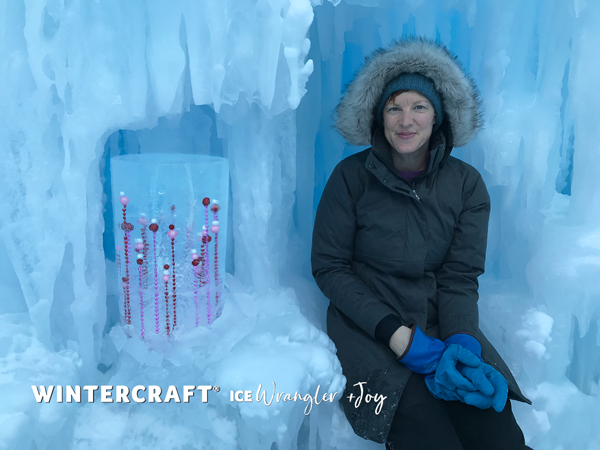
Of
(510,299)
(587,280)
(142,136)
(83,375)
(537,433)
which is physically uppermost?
(142,136)

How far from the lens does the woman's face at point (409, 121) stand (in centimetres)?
146

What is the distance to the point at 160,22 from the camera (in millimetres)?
1420

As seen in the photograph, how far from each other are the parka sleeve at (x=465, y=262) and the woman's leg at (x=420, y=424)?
234mm

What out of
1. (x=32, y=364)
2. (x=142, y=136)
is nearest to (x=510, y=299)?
(x=142, y=136)

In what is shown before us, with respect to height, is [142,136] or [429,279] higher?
[142,136]

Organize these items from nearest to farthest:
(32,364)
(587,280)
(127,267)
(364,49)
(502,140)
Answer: (32,364) < (127,267) < (587,280) < (502,140) < (364,49)

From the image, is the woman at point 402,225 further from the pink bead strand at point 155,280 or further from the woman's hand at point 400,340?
the pink bead strand at point 155,280

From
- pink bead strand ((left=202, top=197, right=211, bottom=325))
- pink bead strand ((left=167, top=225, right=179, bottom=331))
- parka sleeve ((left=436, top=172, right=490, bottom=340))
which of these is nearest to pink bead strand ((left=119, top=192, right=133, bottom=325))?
pink bead strand ((left=167, top=225, right=179, bottom=331))

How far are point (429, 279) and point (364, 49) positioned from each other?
101cm

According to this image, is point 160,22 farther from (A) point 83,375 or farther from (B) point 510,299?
(B) point 510,299

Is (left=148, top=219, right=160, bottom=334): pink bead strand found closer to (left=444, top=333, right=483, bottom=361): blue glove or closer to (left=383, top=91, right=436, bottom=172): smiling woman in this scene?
(left=383, top=91, right=436, bottom=172): smiling woman

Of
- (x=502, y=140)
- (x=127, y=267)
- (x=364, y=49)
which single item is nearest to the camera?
(x=127, y=267)

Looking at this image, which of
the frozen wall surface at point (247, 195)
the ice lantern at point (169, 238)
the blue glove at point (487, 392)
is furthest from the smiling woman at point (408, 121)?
the blue glove at point (487, 392)

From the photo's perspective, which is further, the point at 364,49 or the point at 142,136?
the point at 364,49
